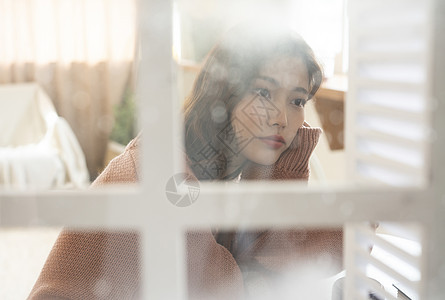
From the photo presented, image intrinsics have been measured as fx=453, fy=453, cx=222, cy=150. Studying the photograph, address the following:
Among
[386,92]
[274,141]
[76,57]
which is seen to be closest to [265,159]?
[274,141]

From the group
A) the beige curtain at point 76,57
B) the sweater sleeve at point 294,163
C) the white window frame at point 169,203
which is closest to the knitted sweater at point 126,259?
the sweater sleeve at point 294,163

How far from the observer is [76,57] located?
210 centimetres

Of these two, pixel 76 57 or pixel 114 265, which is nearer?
pixel 114 265

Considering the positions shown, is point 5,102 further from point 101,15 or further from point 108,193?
point 108,193

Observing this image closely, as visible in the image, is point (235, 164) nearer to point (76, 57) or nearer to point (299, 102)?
point (299, 102)

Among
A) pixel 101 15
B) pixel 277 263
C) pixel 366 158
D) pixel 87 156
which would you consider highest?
pixel 101 15

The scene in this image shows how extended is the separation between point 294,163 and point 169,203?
25 centimetres

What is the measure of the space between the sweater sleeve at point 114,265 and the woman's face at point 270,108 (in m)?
0.12

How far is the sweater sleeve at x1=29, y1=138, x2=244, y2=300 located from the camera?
0.49 metres

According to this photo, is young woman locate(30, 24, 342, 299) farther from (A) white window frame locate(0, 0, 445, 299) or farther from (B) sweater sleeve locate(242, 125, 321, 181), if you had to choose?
(A) white window frame locate(0, 0, 445, 299)

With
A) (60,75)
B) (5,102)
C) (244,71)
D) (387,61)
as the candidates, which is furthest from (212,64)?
(60,75)

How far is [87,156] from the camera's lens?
196 centimetres

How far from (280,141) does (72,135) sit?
1.66 metres

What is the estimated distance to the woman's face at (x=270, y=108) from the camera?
0.40m
